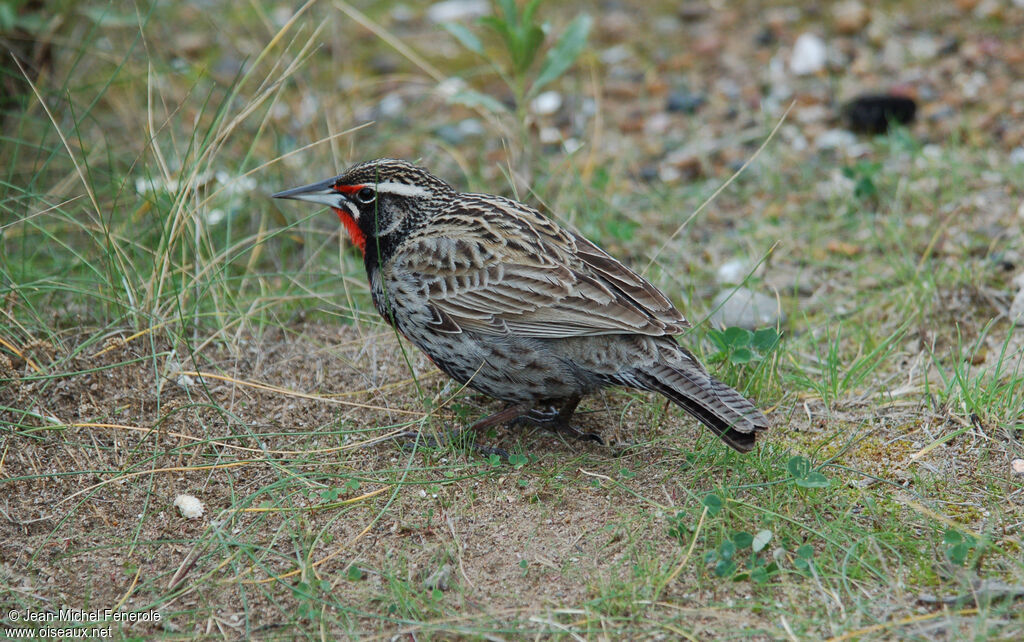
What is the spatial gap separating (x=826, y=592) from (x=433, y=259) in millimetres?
2407

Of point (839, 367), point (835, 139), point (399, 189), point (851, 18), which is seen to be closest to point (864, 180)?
point (835, 139)

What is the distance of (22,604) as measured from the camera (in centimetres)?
395

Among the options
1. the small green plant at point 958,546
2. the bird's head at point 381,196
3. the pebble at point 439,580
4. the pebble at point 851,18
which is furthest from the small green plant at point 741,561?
the pebble at point 851,18

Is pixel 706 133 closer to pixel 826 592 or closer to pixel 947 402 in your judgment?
pixel 947 402

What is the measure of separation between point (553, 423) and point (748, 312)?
150cm

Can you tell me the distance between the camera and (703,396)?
14.6 ft

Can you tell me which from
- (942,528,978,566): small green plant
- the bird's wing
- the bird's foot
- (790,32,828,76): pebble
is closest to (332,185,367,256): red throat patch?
the bird's wing

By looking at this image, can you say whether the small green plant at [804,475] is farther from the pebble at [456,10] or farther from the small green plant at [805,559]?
the pebble at [456,10]

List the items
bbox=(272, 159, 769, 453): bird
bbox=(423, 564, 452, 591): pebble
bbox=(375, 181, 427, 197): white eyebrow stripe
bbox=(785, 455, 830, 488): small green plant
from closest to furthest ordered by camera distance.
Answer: bbox=(423, 564, 452, 591): pebble → bbox=(785, 455, 830, 488): small green plant → bbox=(272, 159, 769, 453): bird → bbox=(375, 181, 427, 197): white eyebrow stripe

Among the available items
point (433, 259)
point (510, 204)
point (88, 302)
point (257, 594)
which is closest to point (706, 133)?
point (510, 204)

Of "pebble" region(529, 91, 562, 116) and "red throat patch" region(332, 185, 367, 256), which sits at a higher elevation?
"red throat patch" region(332, 185, 367, 256)

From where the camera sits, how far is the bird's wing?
4.81 meters

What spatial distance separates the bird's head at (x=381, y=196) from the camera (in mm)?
5414

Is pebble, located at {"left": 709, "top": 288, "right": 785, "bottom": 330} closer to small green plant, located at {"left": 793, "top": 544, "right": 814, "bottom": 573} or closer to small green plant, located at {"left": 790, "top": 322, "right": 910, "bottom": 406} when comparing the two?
small green plant, located at {"left": 790, "top": 322, "right": 910, "bottom": 406}
